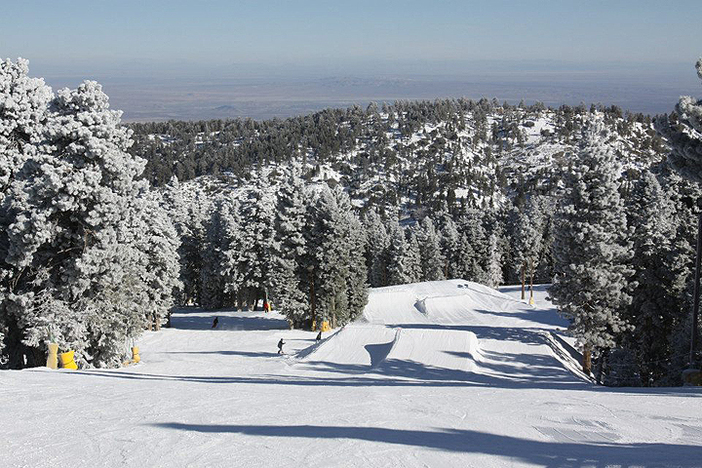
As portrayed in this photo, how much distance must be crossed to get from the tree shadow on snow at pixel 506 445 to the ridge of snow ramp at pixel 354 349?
19854mm

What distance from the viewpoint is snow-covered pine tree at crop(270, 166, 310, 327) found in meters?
43.5

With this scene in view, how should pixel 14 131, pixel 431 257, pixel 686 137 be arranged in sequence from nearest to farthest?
pixel 686 137, pixel 14 131, pixel 431 257

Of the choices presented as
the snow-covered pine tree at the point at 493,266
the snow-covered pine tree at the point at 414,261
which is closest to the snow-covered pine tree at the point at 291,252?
the snow-covered pine tree at the point at 414,261

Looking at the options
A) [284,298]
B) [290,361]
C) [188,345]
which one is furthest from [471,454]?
[284,298]

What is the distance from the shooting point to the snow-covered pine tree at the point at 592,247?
29266 millimetres

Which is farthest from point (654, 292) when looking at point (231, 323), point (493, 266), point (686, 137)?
point (493, 266)

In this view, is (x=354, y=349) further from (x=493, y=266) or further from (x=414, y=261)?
(x=493, y=266)

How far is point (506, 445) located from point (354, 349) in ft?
84.1

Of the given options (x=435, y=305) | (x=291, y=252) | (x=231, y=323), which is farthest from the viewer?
(x=435, y=305)

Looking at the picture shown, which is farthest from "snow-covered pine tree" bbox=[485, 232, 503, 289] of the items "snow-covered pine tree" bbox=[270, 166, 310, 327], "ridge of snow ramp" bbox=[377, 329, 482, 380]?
"ridge of snow ramp" bbox=[377, 329, 482, 380]

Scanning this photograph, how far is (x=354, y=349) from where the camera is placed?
33.1 metres

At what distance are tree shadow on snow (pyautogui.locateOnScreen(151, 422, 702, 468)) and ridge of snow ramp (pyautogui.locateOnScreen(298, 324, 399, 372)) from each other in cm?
1985

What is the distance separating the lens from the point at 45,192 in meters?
20.4

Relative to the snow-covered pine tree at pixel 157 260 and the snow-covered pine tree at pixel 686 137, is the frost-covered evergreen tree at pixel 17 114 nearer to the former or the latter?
the snow-covered pine tree at pixel 157 260
